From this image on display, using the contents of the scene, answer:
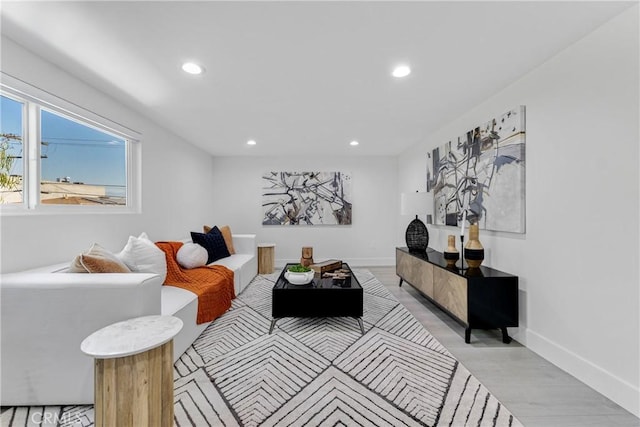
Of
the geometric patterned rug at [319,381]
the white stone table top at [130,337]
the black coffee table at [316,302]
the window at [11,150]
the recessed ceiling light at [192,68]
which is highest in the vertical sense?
the recessed ceiling light at [192,68]

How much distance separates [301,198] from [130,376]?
450 centimetres

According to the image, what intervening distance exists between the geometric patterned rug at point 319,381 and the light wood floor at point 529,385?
0.36ft

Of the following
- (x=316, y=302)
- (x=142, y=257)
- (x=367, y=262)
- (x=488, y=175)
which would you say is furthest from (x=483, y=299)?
(x=367, y=262)

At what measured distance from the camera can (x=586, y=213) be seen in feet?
6.03

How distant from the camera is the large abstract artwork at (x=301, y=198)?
222 inches

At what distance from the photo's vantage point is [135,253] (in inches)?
95.0

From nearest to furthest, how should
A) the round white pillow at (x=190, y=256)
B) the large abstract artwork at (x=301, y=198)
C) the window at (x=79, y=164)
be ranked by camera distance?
the window at (x=79, y=164), the round white pillow at (x=190, y=256), the large abstract artwork at (x=301, y=198)

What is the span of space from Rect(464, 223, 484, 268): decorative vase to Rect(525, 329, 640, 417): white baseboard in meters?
0.64

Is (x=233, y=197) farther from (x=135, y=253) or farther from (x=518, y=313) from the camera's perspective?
(x=518, y=313)

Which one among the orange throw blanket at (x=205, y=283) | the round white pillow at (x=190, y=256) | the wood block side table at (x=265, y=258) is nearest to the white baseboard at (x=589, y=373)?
the orange throw blanket at (x=205, y=283)

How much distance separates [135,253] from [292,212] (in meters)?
3.41

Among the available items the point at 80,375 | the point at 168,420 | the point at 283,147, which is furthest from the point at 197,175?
the point at 168,420

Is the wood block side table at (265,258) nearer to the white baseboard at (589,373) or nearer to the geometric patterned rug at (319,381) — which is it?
the geometric patterned rug at (319,381)

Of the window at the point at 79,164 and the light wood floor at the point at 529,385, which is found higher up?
the window at the point at 79,164
